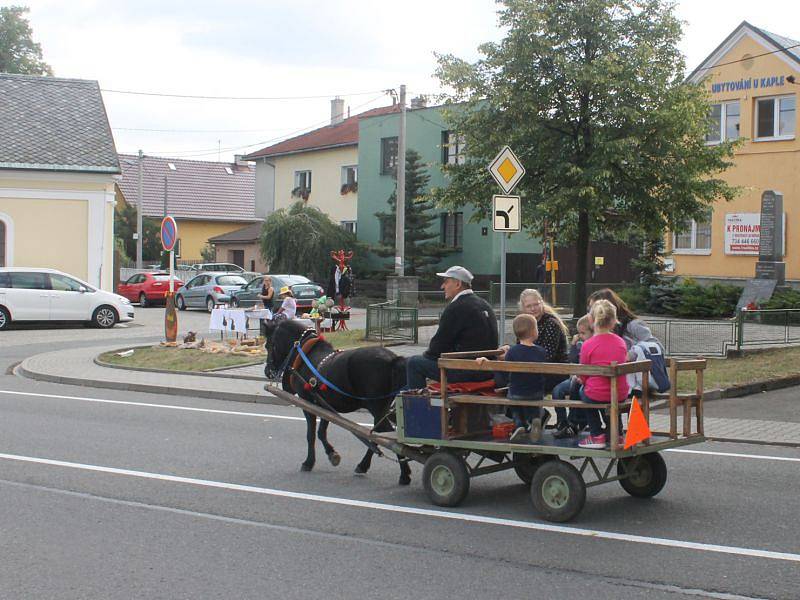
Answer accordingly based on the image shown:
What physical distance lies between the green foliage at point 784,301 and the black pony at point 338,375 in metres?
17.3

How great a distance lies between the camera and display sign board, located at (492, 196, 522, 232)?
12570mm

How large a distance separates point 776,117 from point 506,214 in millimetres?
23271

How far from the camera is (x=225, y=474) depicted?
908cm

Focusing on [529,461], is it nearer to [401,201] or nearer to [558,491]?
[558,491]

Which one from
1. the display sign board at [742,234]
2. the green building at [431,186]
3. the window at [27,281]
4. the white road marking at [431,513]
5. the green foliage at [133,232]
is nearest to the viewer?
the white road marking at [431,513]

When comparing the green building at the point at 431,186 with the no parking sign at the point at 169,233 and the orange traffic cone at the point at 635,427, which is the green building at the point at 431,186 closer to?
the no parking sign at the point at 169,233

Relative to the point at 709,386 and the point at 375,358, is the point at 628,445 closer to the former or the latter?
the point at 375,358

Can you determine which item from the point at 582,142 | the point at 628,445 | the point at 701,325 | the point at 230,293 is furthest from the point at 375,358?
the point at 230,293

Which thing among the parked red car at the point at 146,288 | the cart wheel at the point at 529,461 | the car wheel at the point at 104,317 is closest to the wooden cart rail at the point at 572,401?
the cart wheel at the point at 529,461

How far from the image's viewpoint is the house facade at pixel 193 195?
220 feet

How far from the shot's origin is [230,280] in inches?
1443

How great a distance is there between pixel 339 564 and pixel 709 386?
9.69 m

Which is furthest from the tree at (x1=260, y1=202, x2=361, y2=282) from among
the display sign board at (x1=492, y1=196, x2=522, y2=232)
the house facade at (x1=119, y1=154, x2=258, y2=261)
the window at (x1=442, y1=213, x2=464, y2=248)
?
the display sign board at (x1=492, y1=196, x2=522, y2=232)

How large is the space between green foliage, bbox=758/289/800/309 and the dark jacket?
56.6 feet
